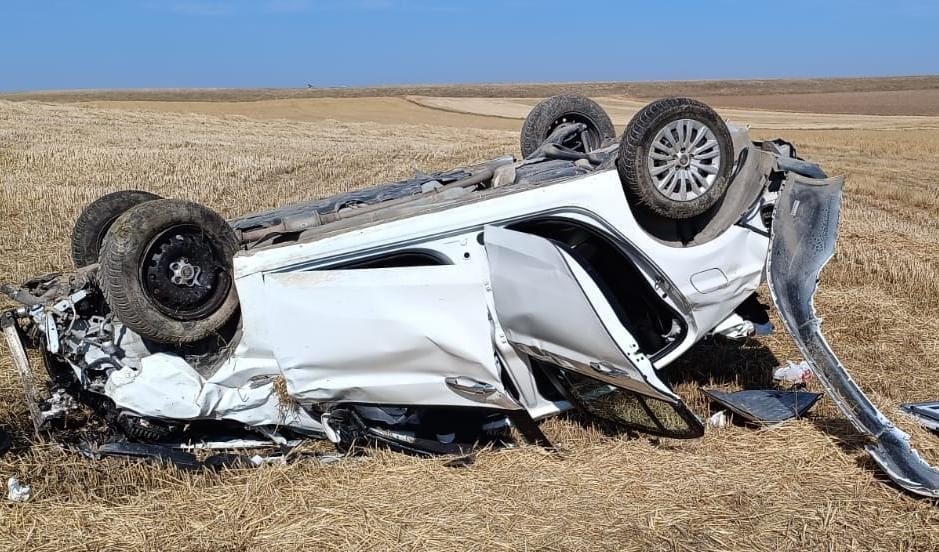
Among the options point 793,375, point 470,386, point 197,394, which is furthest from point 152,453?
point 793,375

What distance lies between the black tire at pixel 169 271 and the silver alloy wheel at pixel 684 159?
2078 mm

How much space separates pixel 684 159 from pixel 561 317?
42.6 inches

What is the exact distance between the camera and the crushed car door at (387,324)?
3.64 m

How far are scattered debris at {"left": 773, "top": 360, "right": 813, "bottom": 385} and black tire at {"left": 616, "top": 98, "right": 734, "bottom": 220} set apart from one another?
1.66 meters

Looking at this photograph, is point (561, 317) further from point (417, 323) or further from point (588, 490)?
point (588, 490)

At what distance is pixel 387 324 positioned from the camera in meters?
3.65

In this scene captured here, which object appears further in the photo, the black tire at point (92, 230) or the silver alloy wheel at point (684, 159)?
the black tire at point (92, 230)

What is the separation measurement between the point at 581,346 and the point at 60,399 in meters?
2.49

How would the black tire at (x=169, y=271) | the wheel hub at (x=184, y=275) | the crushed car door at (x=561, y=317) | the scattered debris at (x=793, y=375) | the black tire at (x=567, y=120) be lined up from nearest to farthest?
the crushed car door at (x=561, y=317) → the black tire at (x=169, y=271) → the wheel hub at (x=184, y=275) → the scattered debris at (x=793, y=375) → the black tire at (x=567, y=120)

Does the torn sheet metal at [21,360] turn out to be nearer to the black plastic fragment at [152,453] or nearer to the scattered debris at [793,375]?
the black plastic fragment at [152,453]

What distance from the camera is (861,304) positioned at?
253 inches


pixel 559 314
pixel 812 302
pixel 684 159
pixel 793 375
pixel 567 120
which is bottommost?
pixel 793 375

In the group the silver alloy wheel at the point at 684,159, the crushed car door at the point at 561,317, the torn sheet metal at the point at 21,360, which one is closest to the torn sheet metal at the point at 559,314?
the crushed car door at the point at 561,317

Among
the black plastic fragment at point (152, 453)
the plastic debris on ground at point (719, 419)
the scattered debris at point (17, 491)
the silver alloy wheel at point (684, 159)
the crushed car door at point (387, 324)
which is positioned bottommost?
the plastic debris on ground at point (719, 419)
